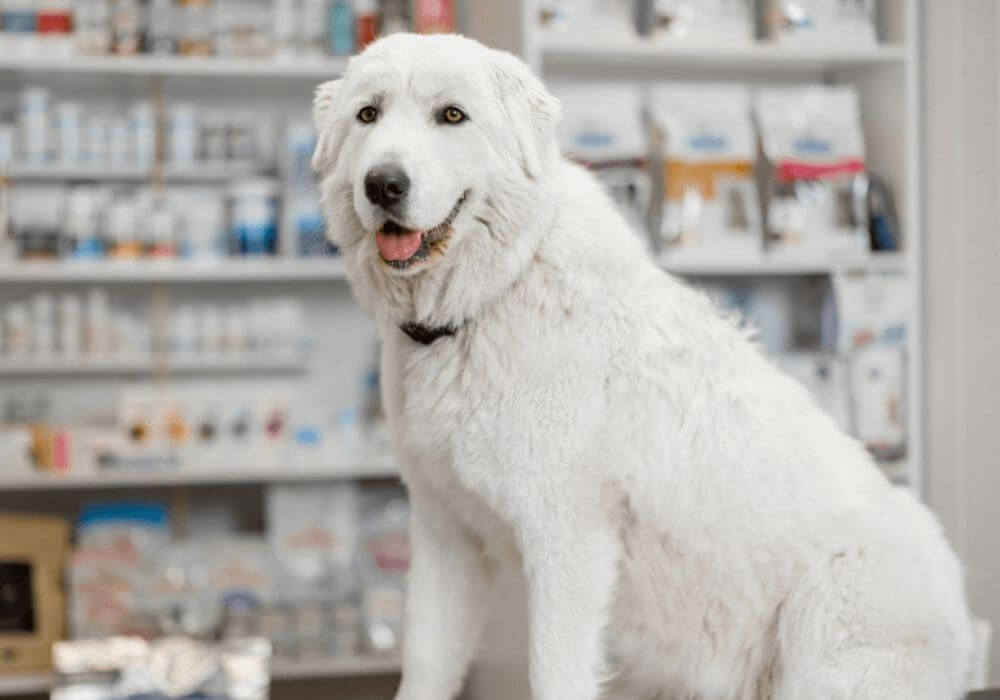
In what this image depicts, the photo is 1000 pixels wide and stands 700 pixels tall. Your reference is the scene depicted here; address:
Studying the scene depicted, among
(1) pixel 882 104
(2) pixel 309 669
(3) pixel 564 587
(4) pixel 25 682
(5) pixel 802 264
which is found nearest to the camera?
(3) pixel 564 587

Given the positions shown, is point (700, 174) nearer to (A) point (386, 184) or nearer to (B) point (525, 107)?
(B) point (525, 107)

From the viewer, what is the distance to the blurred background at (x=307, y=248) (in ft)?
10.4

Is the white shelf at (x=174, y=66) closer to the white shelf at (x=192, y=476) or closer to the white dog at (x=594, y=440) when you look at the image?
the white shelf at (x=192, y=476)

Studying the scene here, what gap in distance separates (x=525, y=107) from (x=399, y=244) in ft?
0.77

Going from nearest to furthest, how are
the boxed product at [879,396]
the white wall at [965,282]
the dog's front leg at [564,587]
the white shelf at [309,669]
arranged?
the dog's front leg at [564,587], the white wall at [965,282], the white shelf at [309,669], the boxed product at [879,396]

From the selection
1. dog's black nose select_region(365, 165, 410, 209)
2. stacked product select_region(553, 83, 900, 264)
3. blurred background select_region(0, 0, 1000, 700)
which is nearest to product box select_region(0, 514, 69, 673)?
blurred background select_region(0, 0, 1000, 700)

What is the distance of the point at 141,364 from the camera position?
3334mm

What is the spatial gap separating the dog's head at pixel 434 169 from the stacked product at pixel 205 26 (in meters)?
1.98

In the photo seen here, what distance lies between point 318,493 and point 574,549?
2.16 m

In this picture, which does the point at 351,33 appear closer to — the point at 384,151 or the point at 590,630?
the point at 384,151

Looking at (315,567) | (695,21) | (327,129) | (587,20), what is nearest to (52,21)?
(587,20)

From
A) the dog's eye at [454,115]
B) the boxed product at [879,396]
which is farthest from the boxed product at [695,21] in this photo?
the dog's eye at [454,115]

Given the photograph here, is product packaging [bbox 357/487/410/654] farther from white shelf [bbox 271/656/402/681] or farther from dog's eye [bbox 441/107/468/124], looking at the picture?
dog's eye [bbox 441/107/468/124]

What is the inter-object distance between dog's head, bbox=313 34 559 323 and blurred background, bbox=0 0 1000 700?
1.83m
